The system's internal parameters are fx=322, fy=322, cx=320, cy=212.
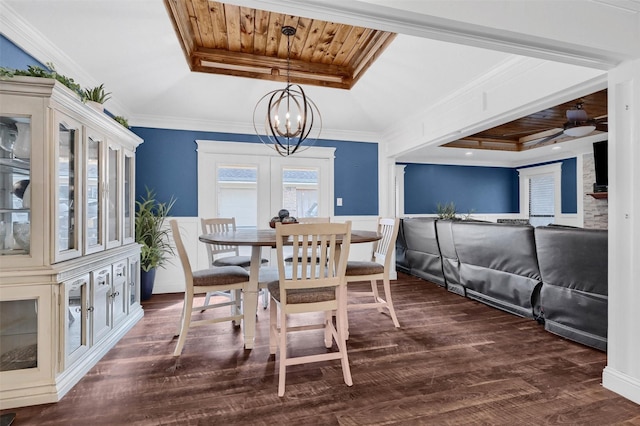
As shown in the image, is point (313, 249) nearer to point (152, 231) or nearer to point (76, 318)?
point (76, 318)

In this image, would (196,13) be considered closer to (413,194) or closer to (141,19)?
(141,19)

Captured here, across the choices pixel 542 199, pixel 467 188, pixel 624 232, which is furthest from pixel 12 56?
pixel 542 199

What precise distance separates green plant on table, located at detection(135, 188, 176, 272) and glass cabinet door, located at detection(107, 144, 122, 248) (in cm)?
74

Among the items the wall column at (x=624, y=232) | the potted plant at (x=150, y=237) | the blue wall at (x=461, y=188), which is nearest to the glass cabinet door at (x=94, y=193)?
the potted plant at (x=150, y=237)

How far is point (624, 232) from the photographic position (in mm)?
1868

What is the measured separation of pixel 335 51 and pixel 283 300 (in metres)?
2.66

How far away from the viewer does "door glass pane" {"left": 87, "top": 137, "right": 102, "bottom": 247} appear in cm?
238

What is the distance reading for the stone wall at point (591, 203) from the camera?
603 cm

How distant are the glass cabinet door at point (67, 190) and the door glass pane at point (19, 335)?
32cm

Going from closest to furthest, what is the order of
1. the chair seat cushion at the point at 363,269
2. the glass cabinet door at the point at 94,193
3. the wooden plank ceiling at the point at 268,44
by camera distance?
the glass cabinet door at the point at 94,193 → the wooden plank ceiling at the point at 268,44 → the chair seat cushion at the point at 363,269

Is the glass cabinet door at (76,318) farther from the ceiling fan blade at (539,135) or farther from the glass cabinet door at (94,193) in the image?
the ceiling fan blade at (539,135)

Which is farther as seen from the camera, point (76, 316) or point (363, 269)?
point (363, 269)

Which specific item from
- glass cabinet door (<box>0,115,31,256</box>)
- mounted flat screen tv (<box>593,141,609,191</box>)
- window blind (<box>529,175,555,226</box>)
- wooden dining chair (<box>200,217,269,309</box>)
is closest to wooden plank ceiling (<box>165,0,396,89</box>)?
glass cabinet door (<box>0,115,31,256</box>)

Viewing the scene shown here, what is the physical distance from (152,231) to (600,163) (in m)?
7.41
